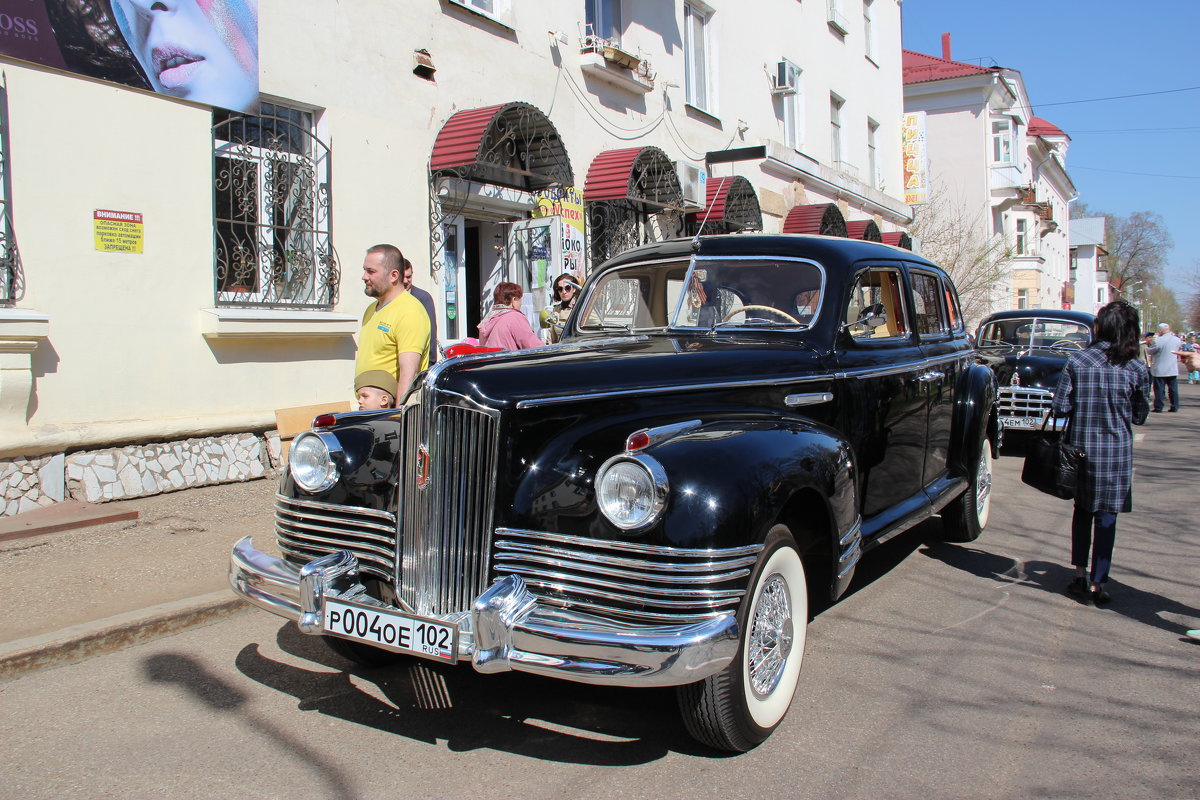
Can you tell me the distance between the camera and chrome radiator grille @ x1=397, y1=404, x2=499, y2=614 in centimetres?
287

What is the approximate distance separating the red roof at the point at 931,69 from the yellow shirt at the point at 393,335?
101ft

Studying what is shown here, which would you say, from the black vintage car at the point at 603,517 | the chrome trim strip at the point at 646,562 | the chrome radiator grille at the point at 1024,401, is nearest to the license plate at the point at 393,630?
the black vintage car at the point at 603,517

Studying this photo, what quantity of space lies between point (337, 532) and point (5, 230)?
13.4 ft

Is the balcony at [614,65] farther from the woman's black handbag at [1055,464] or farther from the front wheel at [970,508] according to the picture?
the woman's black handbag at [1055,464]

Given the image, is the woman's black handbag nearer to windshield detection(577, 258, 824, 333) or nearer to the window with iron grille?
windshield detection(577, 258, 824, 333)

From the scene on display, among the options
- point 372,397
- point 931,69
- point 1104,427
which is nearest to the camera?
point 1104,427

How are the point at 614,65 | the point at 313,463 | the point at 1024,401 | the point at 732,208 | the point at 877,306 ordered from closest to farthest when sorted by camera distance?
the point at 313,463, the point at 877,306, the point at 1024,401, the point at 614,65, the point at 732,208

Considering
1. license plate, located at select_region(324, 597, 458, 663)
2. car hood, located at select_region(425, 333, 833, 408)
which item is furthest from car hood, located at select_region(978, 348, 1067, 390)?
license plate, located at select_region(324, 597, 458, 663)

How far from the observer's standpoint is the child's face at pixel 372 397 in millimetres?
A: 4832

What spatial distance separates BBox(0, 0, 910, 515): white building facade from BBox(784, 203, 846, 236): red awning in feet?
10.2

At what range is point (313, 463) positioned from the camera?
3320 millimetres

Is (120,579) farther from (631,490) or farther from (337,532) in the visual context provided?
(631,490)

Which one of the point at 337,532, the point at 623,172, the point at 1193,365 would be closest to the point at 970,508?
the point at 337,532

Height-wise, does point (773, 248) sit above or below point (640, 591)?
above
